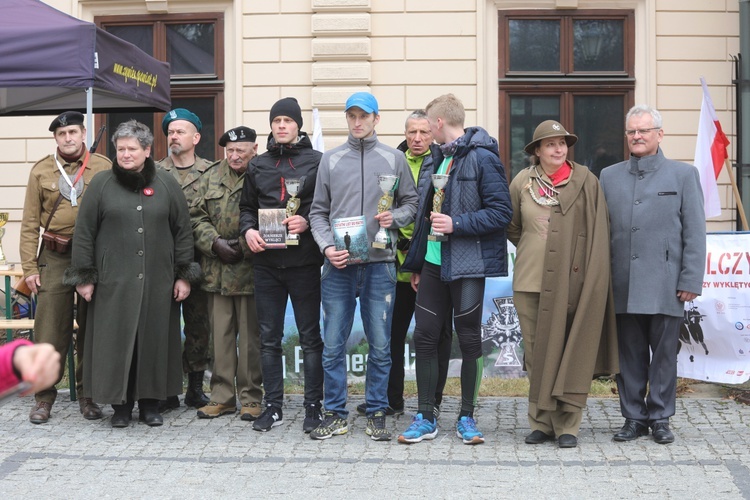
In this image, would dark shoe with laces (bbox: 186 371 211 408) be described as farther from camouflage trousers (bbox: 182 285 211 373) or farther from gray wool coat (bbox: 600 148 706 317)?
gray wool coat (bbox: 600 148 706 317)

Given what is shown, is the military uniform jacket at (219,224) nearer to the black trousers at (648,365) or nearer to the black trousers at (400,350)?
the black trousers at (400,350)

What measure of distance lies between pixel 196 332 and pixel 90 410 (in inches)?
35.7

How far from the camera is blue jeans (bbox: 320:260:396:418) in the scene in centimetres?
653

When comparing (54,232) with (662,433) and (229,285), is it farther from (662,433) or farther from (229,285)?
(662,433)

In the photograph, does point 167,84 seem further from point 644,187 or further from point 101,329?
point 644,187

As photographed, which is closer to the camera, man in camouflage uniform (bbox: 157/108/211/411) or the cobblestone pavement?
the cobblestone pavement

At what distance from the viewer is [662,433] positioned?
6328 mm

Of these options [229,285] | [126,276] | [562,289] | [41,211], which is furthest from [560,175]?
[41,211]

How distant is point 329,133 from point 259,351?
15.3 feet

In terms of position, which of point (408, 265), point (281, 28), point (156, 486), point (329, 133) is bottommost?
point (156, 486)

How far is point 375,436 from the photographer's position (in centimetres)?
645

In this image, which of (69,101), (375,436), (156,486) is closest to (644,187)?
(375,436)

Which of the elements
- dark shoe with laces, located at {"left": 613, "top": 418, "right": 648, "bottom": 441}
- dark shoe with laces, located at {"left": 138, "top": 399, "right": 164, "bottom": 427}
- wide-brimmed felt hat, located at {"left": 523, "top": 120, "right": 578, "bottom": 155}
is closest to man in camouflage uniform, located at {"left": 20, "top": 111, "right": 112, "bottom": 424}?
dark shoe with laces, located at {"left": 138, "top": 399, "right": 164, "bottom": 427}

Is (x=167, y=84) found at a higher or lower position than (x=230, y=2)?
lower
